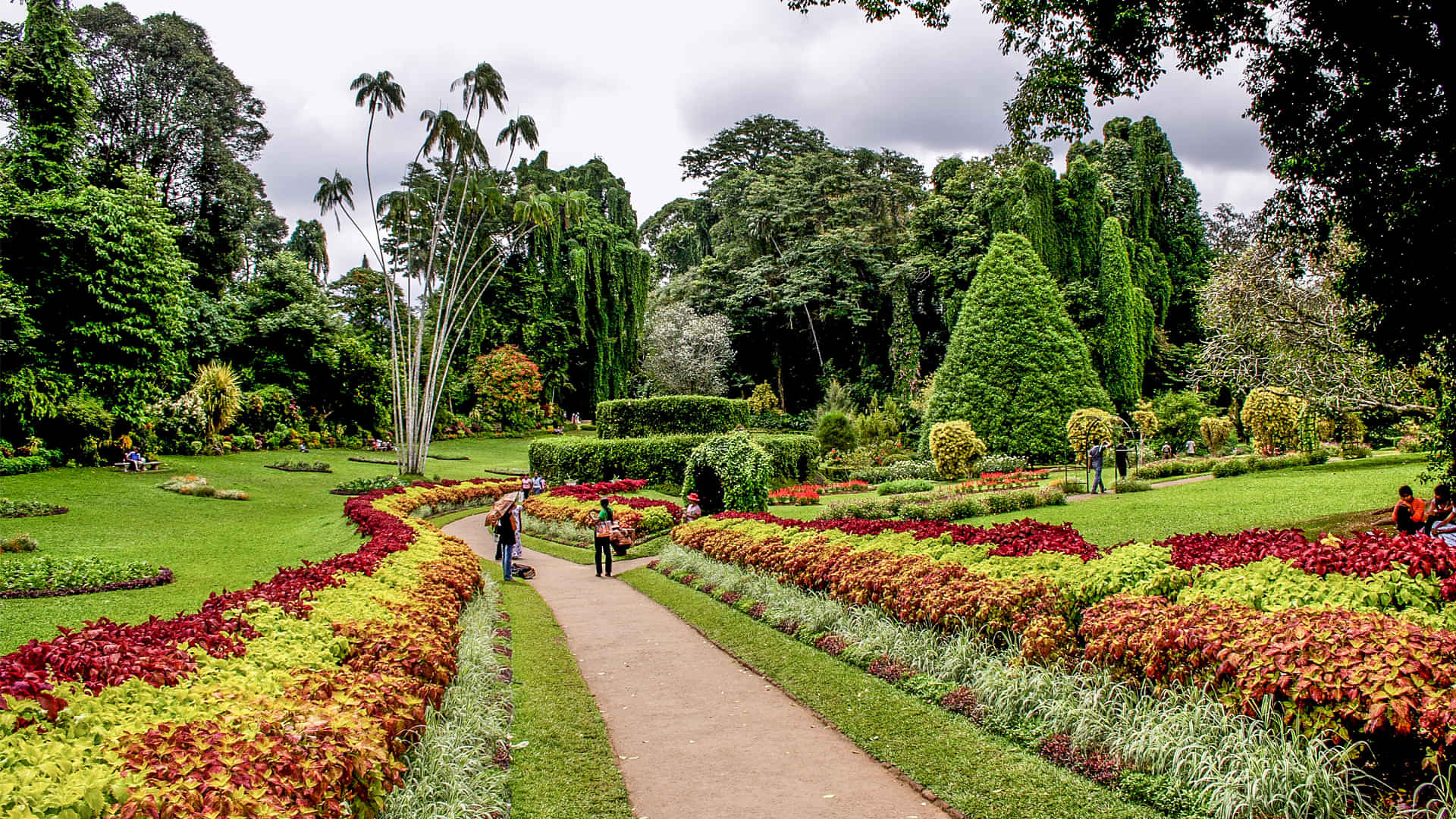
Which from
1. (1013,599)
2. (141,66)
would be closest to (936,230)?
(1013,599)

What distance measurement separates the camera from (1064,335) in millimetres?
29781

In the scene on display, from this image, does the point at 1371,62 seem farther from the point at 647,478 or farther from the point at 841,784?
the point at 647,478

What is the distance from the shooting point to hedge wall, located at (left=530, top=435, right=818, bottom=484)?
23656 millimetres

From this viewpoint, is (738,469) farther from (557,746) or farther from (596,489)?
(557,746)

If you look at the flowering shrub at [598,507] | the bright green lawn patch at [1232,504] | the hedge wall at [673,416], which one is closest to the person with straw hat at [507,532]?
the flowering shrub at [598,507]

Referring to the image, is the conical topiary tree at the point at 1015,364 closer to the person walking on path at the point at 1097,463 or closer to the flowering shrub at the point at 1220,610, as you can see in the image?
the person walking on path at the point at 1097,463

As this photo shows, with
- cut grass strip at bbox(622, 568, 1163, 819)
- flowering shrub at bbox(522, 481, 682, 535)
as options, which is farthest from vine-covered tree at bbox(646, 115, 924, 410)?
cut grass strip at bbox(622, 568, 1163, 819)

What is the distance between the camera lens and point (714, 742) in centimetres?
552

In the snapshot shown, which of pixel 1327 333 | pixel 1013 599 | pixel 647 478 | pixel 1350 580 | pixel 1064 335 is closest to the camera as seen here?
pixel 1350 580

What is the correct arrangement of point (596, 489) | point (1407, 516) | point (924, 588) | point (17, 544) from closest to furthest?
point (924, 588)
point (1407, 516)
point (17, 544)
point (596, 489)

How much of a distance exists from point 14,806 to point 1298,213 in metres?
11.4

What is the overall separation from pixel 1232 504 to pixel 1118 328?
767 inches

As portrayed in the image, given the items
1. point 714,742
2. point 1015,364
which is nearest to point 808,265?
point 1015,364

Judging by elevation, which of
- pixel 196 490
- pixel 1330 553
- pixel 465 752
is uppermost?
pixel 1330 553
